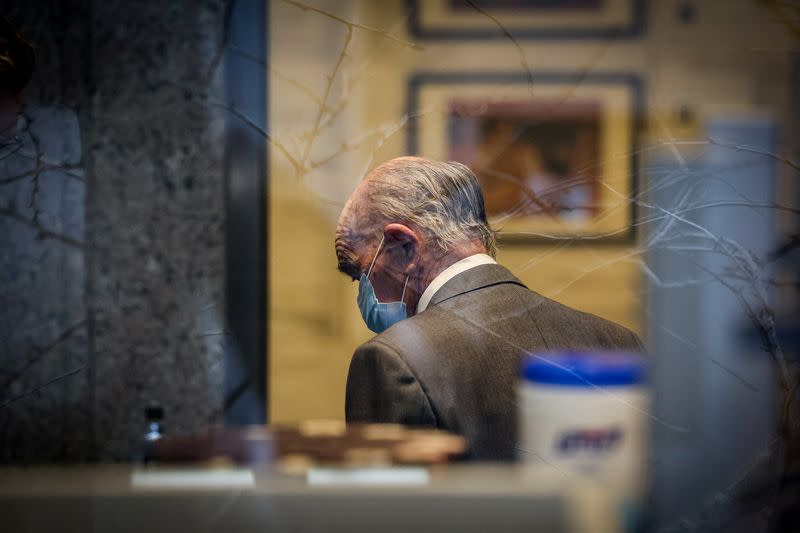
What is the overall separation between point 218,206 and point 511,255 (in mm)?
338

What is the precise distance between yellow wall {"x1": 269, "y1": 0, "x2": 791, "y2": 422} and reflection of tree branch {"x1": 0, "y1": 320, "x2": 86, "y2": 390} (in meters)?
0.23

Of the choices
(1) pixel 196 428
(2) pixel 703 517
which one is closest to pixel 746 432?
(2) pixel 703 517

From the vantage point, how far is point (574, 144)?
2.78ft

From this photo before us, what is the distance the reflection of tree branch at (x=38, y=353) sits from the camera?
929 millimetres

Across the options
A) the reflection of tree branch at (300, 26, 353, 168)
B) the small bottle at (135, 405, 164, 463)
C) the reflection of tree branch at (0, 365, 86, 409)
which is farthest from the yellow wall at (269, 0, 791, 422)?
the reflection of tree branch at (0, 365, 86, 409)

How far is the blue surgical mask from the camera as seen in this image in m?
0.86

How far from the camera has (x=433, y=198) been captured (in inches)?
34.3

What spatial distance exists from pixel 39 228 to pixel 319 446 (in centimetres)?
43

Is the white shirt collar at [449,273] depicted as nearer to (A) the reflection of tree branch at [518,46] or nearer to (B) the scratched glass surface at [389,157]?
(B) the scratched glass surface at [389,157]

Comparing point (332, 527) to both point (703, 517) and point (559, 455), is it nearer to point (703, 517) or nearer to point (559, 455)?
point (559, 455)

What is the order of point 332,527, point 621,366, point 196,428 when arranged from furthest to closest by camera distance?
point 196,428 → point 621,366 → point 332,527

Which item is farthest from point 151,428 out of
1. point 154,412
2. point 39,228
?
point 39,228

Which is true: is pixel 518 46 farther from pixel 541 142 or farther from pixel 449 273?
pixel 449 273

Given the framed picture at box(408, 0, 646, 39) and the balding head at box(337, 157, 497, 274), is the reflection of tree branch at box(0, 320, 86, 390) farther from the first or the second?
the framed picture at box(408, 0, 646, 39)
